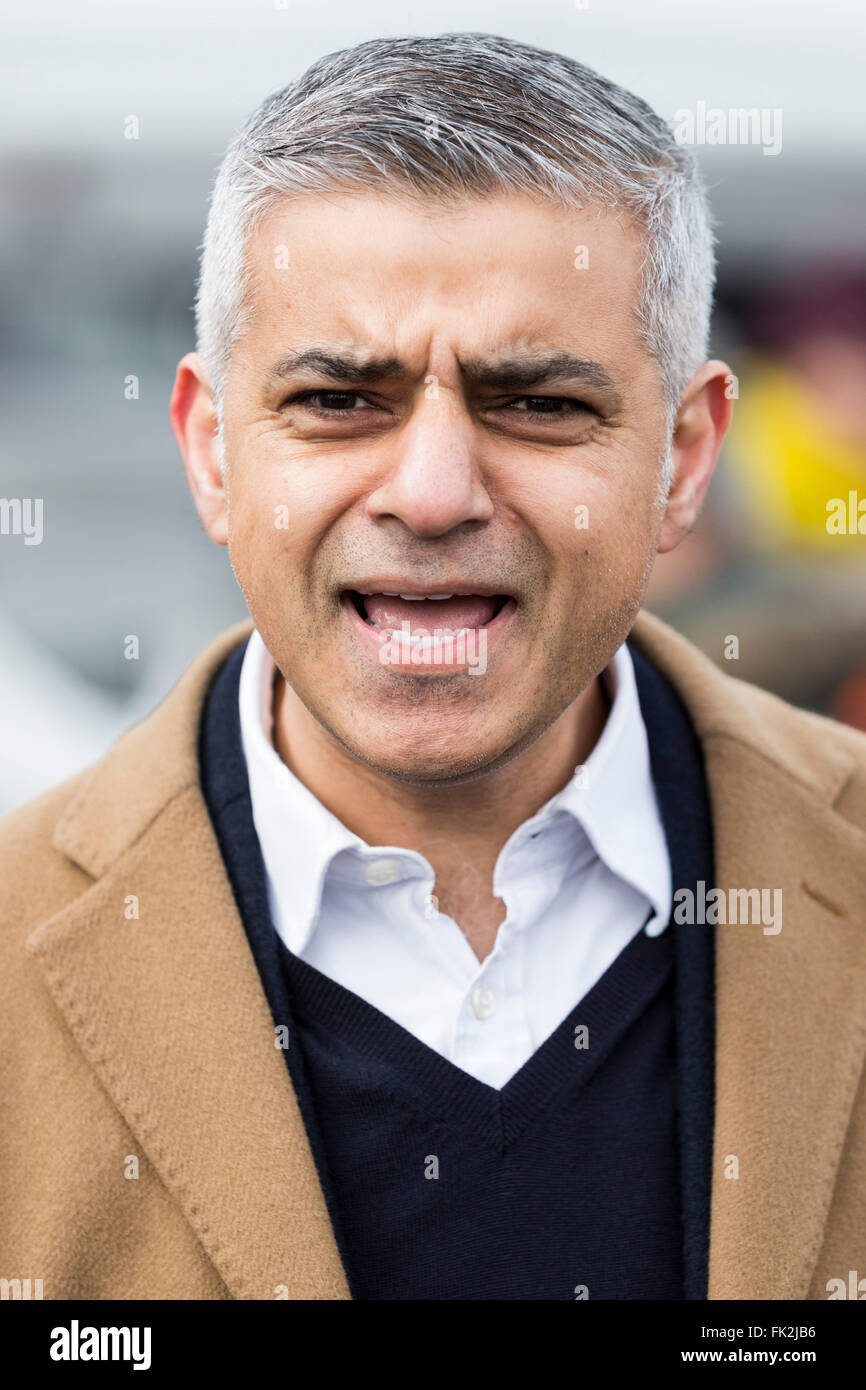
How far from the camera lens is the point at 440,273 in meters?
1.92

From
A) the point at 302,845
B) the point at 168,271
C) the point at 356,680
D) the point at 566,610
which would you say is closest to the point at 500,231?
the point at 566,610

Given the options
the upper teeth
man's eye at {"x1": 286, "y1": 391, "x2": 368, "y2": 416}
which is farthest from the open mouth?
man's eye at {"x1": 286, "y1": 391, "x2": 368, "y2": 416}

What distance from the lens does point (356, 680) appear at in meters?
2.05

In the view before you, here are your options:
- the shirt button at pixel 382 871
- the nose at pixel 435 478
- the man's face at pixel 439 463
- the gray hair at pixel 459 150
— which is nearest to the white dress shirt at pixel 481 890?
the shirt button at pixel 382 871

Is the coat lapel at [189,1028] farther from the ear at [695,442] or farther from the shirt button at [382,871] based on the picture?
the ear at [695,442]

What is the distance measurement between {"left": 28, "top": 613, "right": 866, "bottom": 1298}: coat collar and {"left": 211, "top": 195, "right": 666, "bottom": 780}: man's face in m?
0.39

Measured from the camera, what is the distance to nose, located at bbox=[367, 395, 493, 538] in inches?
74.4

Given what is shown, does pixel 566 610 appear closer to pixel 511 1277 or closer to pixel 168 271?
pixel 511 1277

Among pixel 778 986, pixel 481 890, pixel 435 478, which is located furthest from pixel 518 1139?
pixel 435 478

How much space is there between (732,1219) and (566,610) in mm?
965

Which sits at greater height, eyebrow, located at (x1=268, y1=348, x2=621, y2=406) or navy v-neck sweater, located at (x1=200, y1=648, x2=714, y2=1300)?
eyebrow, located at (x1=268, y1=348, x2=621, y2=406)

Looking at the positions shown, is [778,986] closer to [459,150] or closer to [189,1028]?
[189,1028]

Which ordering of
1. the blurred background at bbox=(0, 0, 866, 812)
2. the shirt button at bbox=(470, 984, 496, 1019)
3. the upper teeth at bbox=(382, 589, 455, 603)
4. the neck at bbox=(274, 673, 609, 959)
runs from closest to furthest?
the upper teeth at bbox=(382, 589, 455, 603), the shirt button at bbox=(470, 984, 496, 1019), the neck at bbox=(274, 673, 609, 959), the blurred background at bbox=(0, 0, 866, 812)

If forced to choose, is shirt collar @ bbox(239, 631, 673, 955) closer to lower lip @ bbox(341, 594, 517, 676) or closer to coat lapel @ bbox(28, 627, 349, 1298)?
coat lapel @ bbox(28, 627, 349, 1298)
